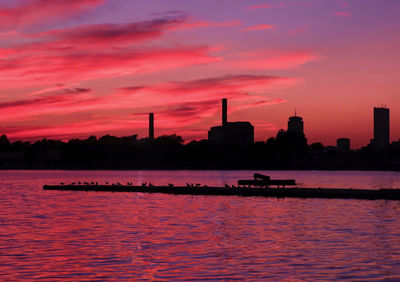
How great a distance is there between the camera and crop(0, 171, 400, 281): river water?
28.3m

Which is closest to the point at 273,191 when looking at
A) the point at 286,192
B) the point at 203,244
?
the point at 286,192

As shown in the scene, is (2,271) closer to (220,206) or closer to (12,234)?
(12,234)

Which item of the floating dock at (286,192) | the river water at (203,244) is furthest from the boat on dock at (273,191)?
the river water at (203,244)

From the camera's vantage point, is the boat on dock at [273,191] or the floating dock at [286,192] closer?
the floating dock at [286,192]

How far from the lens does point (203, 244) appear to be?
1491 inches

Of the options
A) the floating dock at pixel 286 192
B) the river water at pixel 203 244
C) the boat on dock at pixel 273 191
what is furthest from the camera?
the boat on dock at pixel 273 191

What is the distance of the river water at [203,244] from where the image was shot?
28.3 metres

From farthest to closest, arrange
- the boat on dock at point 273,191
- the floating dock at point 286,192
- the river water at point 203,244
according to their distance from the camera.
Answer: the boat on dock at point 273,191 < the floating dock at point 286,192 < the river water at point 203,244

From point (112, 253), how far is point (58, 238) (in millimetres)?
8578

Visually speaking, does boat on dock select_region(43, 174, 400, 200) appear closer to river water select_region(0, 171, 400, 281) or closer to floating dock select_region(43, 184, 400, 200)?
floating dock select_region(43, 184, 400, 200)

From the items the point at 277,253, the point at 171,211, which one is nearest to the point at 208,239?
the point at 277,253

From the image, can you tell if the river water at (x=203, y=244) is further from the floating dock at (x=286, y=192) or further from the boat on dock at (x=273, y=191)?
the boat on dock at (x=273, y=191)

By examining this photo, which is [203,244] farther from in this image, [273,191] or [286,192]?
[273,191]

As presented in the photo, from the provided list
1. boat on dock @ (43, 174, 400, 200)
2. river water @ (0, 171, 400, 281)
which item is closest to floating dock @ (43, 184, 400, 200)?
boat on dock @ (43, 174, 400, 200)
